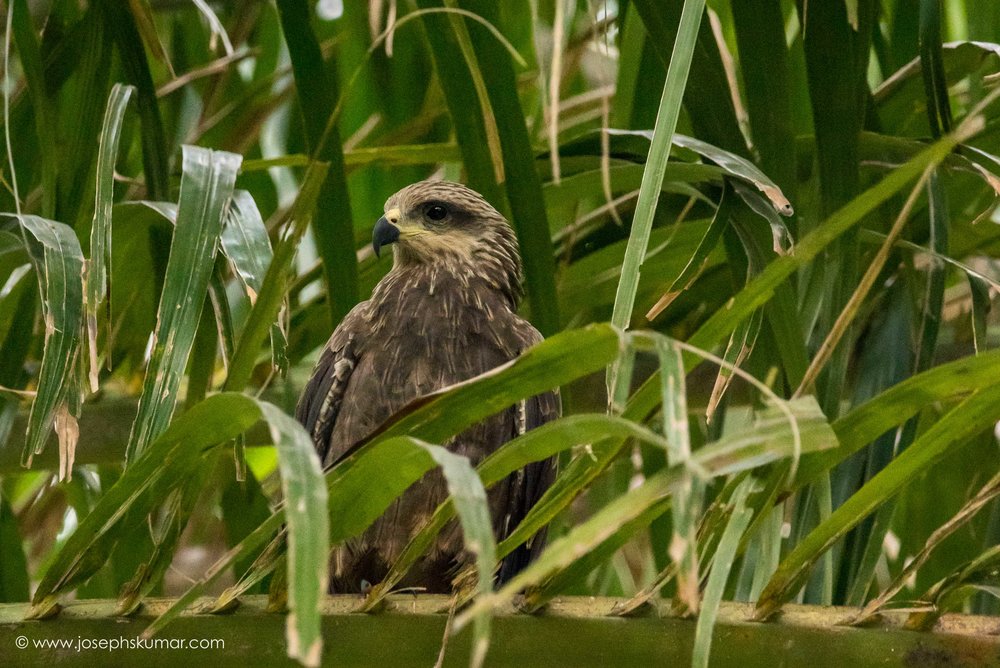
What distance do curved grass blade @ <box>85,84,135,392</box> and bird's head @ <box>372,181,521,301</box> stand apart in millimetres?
1371

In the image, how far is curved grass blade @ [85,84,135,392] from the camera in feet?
5.27

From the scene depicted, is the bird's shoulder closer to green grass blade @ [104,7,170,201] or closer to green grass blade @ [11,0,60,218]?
green grass blade @ [104,7,170,201]

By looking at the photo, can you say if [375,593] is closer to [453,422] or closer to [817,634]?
[453,422]

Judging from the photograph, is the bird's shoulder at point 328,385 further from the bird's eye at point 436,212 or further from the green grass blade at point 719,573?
the green grass blade at point 719,573

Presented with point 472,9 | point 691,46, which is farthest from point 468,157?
point 691,46

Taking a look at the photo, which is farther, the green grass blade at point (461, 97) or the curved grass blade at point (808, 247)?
the green grass blade at point (461, 97)

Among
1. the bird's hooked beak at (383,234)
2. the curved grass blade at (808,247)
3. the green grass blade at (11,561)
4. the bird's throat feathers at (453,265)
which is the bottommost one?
the green grass blade at (11,561)

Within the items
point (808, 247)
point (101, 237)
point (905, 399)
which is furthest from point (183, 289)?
point (905, 399)

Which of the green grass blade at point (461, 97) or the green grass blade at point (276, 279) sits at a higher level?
the green grass blade at point (461, 97)

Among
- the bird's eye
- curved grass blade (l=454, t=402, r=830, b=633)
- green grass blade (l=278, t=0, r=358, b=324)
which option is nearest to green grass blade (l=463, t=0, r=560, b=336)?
green grass blade (l=278, t=0, r=358, b=324)

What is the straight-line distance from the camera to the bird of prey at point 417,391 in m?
2.85

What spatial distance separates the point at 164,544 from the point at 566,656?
1.65 feet

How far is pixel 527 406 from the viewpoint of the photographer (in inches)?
111

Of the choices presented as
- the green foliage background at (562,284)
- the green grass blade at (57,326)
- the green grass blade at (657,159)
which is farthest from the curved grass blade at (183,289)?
the green grass blade at (657,159)
